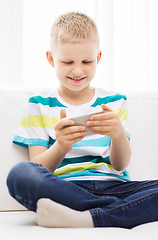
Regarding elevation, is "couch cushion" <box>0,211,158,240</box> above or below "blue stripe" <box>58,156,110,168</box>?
below

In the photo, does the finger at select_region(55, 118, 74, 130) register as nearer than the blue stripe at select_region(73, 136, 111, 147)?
Yes

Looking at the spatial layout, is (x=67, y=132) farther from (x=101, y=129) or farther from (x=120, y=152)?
(x=120, y=152)

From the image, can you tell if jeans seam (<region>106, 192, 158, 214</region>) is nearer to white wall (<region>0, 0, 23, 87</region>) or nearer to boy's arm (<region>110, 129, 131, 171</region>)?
boy's arm (<region>110, 129, 131, 171</region>)

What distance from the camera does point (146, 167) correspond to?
1.32 meters

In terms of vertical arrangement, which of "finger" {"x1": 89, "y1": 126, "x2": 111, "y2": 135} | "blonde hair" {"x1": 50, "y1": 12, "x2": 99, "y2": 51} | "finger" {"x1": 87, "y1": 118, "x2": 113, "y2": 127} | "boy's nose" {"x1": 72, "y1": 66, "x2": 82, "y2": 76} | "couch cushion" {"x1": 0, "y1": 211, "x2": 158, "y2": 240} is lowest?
"couch cushion" {"x1": 0, "y1": 211, "x2": 158, "y2": 240}

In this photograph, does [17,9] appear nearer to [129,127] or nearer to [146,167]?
[129,127]

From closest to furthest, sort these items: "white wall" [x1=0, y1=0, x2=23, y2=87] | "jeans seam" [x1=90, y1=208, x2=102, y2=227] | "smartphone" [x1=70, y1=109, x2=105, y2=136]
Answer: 1. "jeans seam" [x1=90, y1=208, x2=102, y2=227]
2. "smartphone" [x1=70, y1=109, x2=105, y2=136]
3. "white wall" [x1=0, y1=0, x2=23, y2=87]

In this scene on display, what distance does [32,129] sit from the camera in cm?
123

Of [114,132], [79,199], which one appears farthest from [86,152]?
[79,199]

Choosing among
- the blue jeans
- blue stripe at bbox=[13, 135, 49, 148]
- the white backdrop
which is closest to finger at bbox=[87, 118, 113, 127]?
the blue jeans

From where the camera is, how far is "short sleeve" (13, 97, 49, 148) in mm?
Answer: 1203

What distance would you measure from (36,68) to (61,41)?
0.81 metres

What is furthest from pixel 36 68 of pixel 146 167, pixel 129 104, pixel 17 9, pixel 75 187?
pixel 75 187

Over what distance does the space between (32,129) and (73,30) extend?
0.38 meters
